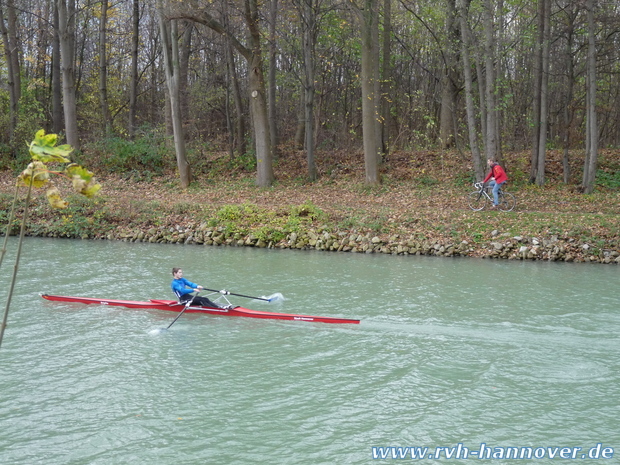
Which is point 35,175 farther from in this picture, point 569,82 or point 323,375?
point 569,82

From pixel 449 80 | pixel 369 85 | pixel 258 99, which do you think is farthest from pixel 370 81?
pixel 449 80

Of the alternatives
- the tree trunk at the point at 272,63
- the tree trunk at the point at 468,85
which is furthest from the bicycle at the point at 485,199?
the tree trunk at the point at 272,63

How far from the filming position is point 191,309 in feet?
36.0

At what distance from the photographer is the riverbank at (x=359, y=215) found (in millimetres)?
17000

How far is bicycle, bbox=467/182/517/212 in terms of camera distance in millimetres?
19641

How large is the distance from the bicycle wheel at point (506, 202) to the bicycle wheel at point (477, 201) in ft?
1.77

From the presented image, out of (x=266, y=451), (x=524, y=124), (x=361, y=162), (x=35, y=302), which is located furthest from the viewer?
(x=524, y=124)

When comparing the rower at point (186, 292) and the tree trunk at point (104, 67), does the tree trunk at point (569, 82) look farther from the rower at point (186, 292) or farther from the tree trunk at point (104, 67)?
the tree trunk at point (104, 67)

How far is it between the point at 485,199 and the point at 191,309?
12.5 meters

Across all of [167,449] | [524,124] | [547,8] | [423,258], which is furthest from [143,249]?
[524,124]

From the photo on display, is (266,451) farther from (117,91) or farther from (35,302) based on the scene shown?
(117,91)

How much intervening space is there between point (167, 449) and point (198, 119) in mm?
25748

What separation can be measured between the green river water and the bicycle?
238 inches

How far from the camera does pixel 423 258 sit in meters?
17.0
